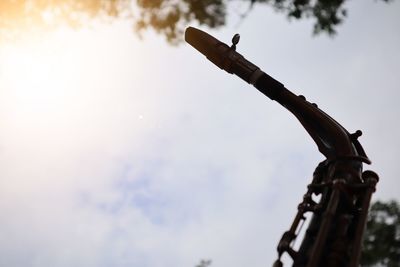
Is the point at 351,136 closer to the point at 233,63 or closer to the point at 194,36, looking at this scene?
the point at 233,63

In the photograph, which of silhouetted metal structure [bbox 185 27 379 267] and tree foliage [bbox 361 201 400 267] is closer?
silhouetted metal structure [bbox 185 27 379 267]

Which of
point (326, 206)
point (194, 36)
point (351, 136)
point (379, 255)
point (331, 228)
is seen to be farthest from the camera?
point (379, 255)

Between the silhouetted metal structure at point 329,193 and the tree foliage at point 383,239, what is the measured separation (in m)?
5.86

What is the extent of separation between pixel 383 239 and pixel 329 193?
6724mm

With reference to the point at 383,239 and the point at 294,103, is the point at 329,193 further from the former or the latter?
the point at 383,239

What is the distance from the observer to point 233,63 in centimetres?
471

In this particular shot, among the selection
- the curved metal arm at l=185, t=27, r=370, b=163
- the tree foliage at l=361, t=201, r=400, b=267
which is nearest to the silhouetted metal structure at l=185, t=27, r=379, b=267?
the curved metal arm at l=185, t=27, r=370, b=163

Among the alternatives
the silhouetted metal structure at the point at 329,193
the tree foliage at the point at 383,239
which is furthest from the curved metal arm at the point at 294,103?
the tree foliage at the point at 383,239

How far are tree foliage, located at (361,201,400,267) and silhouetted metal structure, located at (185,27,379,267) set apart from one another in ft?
19.2

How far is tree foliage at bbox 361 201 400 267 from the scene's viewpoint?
8297 mm

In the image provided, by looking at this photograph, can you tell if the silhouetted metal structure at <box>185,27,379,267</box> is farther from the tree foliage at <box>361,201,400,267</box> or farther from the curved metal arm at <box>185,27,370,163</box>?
the tree foliage at <box>361,201,400,267</box>

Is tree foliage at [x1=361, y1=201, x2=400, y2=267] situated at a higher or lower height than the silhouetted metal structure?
higher

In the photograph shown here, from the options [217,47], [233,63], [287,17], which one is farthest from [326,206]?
[287,17]

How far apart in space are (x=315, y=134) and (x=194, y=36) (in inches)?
98.2
